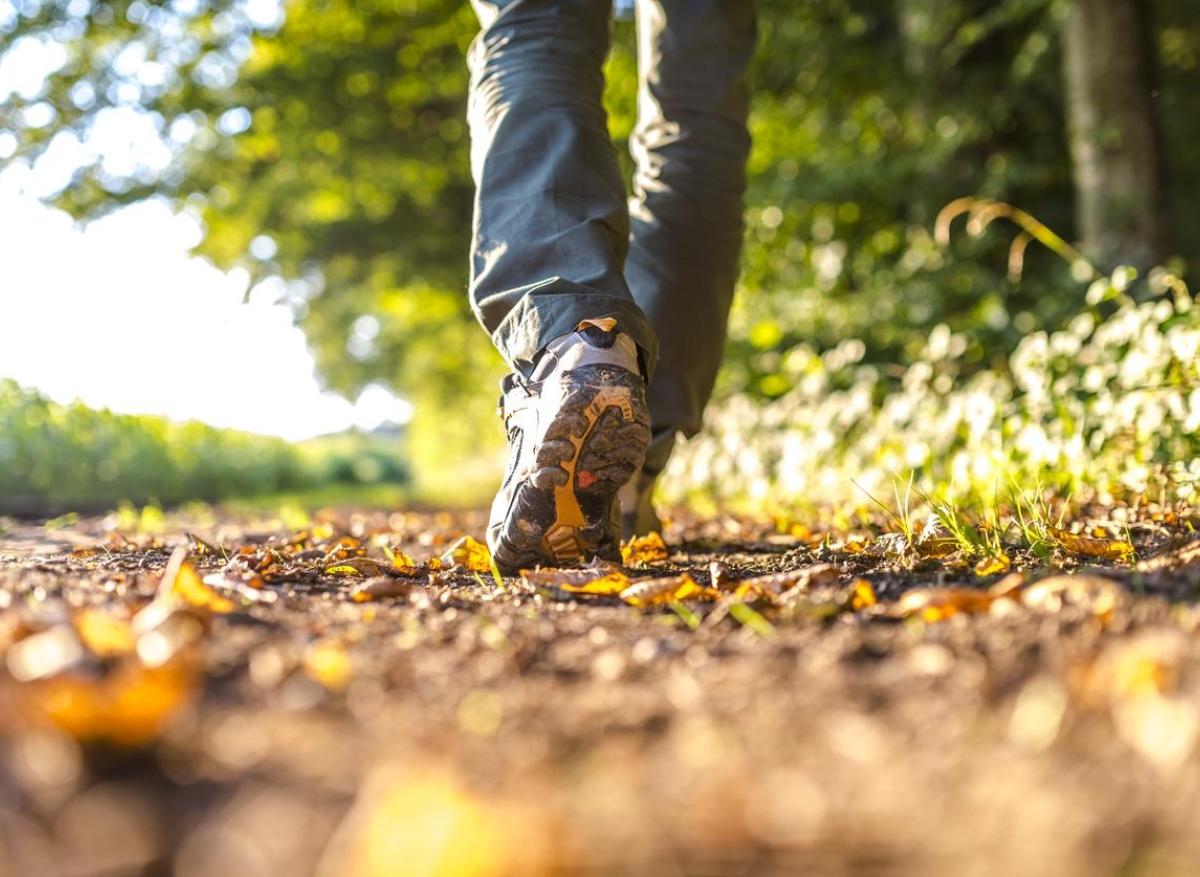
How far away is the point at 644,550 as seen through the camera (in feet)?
7.57

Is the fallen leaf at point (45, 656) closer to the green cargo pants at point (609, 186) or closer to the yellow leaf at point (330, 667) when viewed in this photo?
the yellow leaf at point (330, 667)

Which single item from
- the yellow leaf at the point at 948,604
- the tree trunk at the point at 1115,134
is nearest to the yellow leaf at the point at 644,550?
the yellow leaf at the point at 948,604

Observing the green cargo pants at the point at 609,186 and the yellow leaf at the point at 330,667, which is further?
the green cargo pants at the point at 609,186

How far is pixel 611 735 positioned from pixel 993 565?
3.13 ft

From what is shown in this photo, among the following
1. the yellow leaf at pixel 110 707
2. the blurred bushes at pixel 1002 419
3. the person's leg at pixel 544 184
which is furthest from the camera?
the blurred bushes at pixel 1002 419

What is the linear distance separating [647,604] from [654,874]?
83cm

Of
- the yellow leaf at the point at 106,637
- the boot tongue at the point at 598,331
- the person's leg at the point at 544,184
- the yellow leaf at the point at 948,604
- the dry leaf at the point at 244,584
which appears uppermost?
the person's leg at the point at 544,184

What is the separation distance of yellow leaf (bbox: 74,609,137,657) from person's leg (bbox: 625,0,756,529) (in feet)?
4.89

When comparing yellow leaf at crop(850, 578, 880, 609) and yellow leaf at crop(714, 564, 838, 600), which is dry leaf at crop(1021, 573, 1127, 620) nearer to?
yellow leaf at crop(850, 578, 880, 609)

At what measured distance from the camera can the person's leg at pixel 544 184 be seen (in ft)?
5.85

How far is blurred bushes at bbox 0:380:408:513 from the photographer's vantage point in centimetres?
524

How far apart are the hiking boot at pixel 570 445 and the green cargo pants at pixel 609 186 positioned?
53 mm

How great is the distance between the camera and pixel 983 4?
584cm

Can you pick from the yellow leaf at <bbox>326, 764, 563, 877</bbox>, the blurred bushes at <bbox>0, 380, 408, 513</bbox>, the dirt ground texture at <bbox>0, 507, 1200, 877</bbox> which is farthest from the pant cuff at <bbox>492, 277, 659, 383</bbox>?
the blurred bushes at <bbox>0, 380, 408, 513</bbox>
